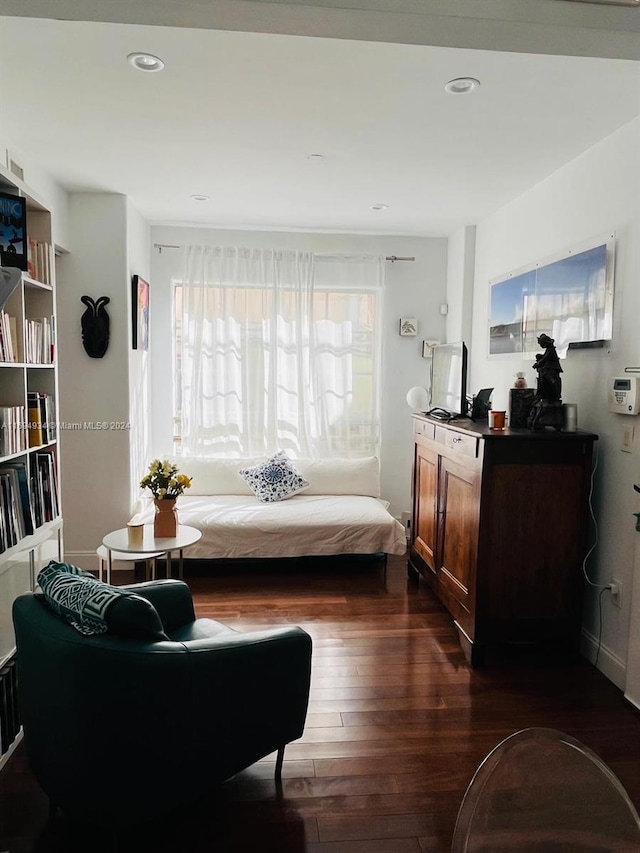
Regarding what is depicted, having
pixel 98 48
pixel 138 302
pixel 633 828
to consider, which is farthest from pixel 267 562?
pixel 633 828

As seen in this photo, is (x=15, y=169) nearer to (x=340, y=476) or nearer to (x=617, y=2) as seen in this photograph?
(x=617, y=2)

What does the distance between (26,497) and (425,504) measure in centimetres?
241

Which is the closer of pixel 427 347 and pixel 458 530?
pixel 458 530

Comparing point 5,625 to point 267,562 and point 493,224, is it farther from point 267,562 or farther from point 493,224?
point 493,224

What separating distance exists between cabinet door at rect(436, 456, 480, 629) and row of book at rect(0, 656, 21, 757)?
205 centimetres

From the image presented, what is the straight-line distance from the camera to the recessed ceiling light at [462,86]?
91.2 inches

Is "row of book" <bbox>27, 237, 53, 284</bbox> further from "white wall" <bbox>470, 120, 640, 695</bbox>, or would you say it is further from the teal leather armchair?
"white wall" <bbox>470, 120, 640, 695</bbox>

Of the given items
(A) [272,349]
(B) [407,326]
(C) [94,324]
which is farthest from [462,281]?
(C) [94,324]

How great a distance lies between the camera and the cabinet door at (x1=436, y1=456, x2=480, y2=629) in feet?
9.63

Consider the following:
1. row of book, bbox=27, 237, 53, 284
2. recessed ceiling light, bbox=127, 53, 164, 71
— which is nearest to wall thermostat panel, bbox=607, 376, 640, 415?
recessed ceiling light, bbox=127, 53, 164, 71

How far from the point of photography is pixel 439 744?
2326 mm

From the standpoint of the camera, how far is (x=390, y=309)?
16.6ft

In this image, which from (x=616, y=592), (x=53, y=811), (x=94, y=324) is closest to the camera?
(x=53, y=811)

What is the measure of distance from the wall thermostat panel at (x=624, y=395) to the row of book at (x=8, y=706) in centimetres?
271
